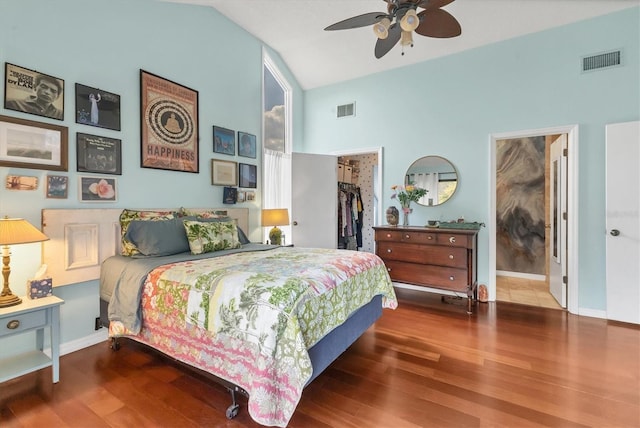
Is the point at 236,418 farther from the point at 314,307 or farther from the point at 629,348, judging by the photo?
the point at 629,348

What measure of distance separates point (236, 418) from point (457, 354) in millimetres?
1711

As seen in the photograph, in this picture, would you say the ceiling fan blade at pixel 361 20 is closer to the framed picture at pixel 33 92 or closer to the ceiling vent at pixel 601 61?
the framed picture at pixel 33 92

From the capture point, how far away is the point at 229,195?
3.77 metres

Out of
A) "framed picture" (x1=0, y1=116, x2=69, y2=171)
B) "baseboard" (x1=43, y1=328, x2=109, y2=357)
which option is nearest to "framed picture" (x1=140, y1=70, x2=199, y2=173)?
"framed picture" (x1=0, y1=116, x2=69, y2=171)

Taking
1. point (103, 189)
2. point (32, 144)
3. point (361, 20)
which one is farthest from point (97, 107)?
point (361, 20)

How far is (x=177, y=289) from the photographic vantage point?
188 centimetres

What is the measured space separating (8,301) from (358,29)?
4.23 metres

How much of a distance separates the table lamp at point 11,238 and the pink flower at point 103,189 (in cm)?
69

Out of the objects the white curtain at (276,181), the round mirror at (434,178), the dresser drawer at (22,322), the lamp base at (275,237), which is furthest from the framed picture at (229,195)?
the round mirror at (434,178)

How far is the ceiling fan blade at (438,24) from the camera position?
86.3 inches

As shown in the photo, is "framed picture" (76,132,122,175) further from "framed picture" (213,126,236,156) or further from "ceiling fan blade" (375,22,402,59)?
"ceiling fan blade" (375,22,402,59)

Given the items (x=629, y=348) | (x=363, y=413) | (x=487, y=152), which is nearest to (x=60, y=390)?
(x=363, y=413)

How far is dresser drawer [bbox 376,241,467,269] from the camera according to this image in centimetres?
337

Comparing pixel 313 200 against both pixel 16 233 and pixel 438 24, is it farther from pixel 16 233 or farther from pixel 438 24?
pixel 16 233
